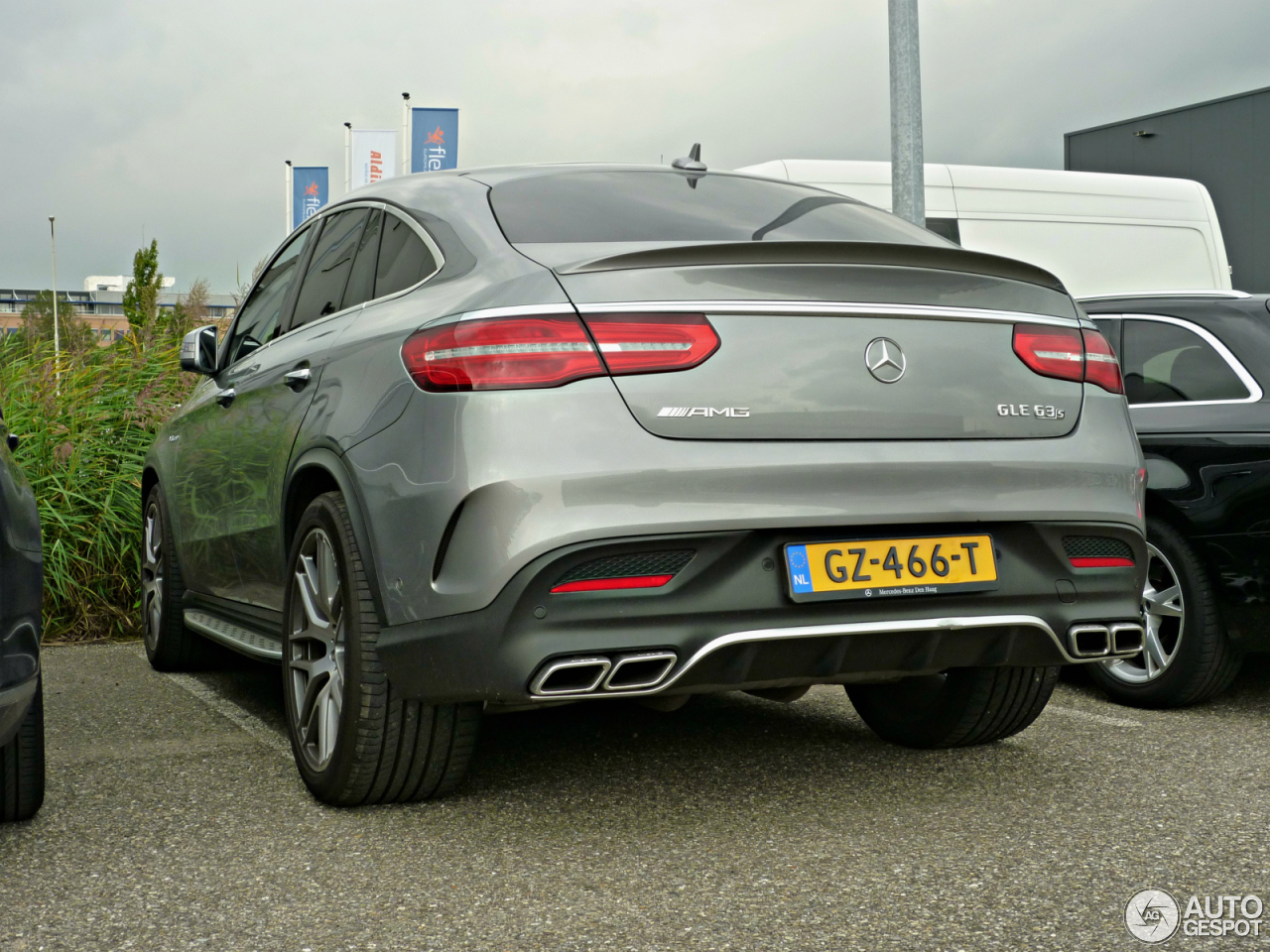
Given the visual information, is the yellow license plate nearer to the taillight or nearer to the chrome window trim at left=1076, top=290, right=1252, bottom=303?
the taillight

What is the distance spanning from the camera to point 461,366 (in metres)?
3.00

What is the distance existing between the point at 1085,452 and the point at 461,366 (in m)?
1.50

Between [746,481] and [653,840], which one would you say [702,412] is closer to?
[746,481]

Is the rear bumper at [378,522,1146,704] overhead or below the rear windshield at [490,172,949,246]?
below

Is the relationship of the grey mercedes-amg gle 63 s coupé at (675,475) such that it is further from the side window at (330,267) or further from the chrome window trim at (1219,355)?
the chrome window trim at (1219,355)

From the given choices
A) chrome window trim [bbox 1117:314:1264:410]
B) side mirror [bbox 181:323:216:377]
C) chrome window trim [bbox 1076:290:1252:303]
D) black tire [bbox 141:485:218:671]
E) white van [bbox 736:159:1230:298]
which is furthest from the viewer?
white van [bbox 736:159:1230:298]

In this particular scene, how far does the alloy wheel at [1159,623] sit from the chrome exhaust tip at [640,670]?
2652 millimetres

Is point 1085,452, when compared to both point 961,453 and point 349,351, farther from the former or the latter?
point 349,351

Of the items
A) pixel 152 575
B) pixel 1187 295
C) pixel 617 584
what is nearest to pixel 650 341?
pixel 617 584

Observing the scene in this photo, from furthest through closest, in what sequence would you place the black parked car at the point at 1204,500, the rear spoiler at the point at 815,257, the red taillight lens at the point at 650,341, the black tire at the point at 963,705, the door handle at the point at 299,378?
the black parked car at the point at 1204,500 → the black tire at the point at 963,705 → the door handle at the point at 299,378 → the rear spoiler at the point at 815,257 → the red taillight lens at the point at 650,341

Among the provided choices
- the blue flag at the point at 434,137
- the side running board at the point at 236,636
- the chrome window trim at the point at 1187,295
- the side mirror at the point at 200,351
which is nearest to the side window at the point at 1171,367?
the chrome window trim at the point at 1187,295

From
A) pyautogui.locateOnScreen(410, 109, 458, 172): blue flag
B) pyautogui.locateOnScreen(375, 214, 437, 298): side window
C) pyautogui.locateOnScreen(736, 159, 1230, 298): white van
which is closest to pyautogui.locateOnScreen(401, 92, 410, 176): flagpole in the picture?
pyautogui.locateOnScreen(410, 109, 458, 172): blue flag

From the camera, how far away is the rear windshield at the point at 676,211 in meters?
3.44

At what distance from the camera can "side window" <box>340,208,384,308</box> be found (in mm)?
3912
